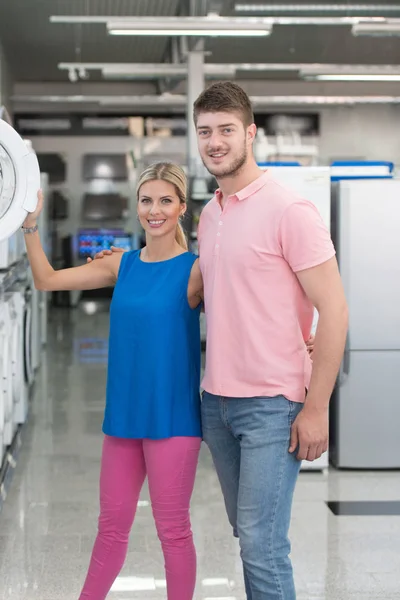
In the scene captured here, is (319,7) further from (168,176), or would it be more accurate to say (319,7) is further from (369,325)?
(168,176)

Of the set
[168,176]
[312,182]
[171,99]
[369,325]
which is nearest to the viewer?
[168,176]

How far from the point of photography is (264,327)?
209cm

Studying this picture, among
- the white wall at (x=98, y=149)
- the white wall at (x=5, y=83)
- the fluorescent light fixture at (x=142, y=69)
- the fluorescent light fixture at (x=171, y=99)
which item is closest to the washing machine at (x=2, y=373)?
the fluorescent light fixture at (x=142, y=69)

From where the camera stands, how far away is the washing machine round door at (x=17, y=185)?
221 centimetres

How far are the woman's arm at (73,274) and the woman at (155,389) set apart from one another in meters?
0.03

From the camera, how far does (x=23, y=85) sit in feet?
54.3

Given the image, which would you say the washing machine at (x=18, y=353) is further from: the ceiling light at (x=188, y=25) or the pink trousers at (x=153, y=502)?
the ceiling light at (x=188, y=25)

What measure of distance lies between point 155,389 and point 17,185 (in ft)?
2.11

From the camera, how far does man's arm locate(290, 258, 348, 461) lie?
201 cm

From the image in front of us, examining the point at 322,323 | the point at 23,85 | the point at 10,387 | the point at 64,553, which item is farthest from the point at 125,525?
the point at 23,85

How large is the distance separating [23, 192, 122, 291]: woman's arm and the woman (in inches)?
1.2

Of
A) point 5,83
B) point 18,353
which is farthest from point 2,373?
point 5,83

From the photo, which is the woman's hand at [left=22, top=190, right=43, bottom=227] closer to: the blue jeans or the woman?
the woman

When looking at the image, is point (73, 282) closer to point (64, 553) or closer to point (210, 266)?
point (210, 266)
